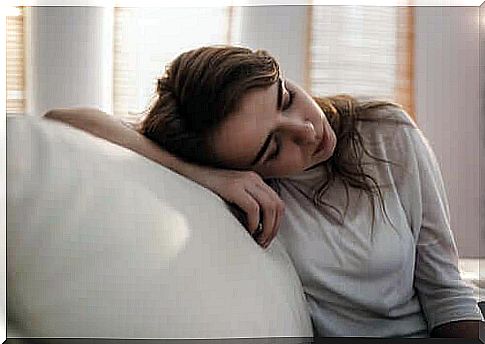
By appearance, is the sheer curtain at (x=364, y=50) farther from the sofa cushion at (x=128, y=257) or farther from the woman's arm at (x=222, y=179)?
the sofa cushion at (x=128, y=257)

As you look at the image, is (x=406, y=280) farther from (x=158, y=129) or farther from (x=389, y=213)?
(x=158, y=129)

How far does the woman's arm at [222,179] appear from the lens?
5.77 feet

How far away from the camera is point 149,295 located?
5.63 feet

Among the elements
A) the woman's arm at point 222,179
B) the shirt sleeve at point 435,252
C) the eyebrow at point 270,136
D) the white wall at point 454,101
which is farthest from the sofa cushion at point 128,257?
the white wall at point 454,101

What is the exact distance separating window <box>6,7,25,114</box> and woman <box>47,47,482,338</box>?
0.08 metres

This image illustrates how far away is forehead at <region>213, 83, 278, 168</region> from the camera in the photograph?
175 cm

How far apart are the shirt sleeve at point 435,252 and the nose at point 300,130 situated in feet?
0.69

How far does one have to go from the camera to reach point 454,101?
182 centimetres

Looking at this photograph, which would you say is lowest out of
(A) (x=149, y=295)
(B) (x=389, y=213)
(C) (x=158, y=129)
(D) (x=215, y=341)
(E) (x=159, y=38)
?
(D) (x=215, y=341)

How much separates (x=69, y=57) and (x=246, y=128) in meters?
0.42

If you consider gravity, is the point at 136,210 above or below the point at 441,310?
above

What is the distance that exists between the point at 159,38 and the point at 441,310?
2.74 ft

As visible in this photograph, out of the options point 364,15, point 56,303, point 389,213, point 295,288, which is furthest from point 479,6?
point 56,303

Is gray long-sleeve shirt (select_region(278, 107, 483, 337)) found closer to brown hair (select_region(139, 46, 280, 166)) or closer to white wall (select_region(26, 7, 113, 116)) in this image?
brown hair (select_region(139, 46, 280, 166))
